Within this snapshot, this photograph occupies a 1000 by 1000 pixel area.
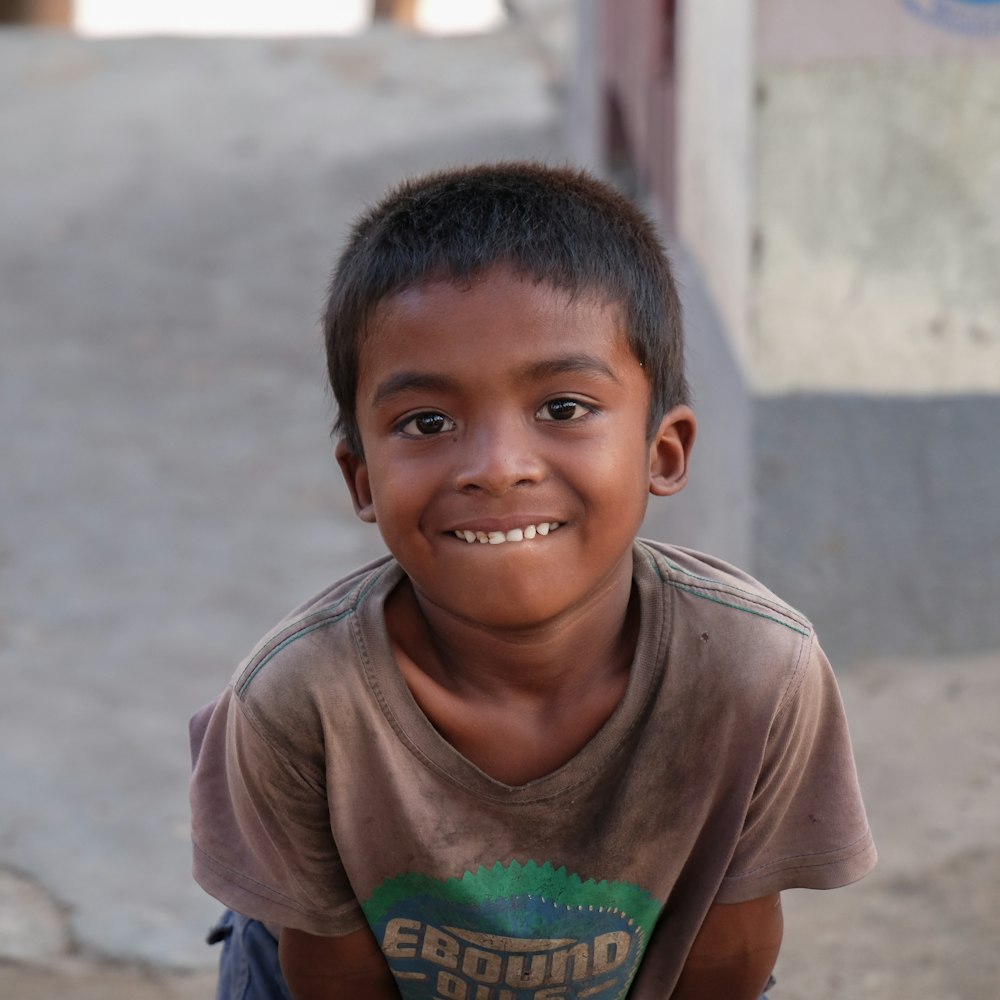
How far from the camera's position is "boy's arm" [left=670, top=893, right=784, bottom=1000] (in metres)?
1.59

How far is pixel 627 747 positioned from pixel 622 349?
1.45ft

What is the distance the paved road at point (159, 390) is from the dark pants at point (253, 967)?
Result: 2.59 feet

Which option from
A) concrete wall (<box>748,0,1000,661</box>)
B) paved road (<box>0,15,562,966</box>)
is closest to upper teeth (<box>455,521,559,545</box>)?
paved road (<box>0,15,562,966</box>)

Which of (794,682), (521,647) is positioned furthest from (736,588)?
(521,647)

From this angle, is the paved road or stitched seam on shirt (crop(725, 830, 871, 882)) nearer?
stitched seam on shirt (crop(725, 830, 871, 882))

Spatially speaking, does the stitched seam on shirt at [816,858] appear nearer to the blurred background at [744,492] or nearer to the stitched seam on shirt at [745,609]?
the stitched seam on shirt at [745,609]

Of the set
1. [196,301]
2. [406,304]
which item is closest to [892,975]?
[406,304]

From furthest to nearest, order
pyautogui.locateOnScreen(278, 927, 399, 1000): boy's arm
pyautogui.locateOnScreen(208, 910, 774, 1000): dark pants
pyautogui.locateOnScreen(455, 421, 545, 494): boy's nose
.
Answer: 1. pyautogui.locateOnScreen(208, 910, 774, 1000): dark pants
2. pyautogui.locateOnScreen(278, 927, 399, 1000): boy's arm
3. pyautogui.locateOnScreen(455, 421, 545, 494): boy's nose

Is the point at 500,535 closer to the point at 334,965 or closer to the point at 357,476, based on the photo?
the point at 357,476

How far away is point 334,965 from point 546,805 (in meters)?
0.34

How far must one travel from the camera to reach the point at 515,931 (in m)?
1.55

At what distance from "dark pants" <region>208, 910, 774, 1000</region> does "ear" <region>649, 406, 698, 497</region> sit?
694 millimetres

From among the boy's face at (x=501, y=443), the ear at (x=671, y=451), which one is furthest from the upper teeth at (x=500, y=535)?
the ear at (x=671, y=451)

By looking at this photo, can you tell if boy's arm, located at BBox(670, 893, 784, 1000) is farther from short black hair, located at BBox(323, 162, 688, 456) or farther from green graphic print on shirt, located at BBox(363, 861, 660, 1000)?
short black hair, located at BBox(323, 162, 688, 456)
